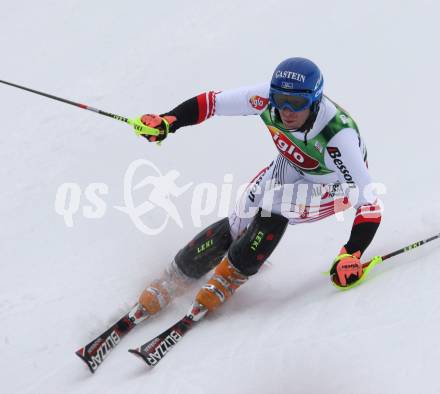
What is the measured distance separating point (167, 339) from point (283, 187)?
1.44 meters

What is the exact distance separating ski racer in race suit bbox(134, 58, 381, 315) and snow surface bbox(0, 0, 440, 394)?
0.26m

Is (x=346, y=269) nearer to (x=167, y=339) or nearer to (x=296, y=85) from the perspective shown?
(x=296, y=85)

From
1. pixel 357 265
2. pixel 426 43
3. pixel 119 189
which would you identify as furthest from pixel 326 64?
pixel 357 265

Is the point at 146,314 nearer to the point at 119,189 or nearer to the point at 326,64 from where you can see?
the point at 119,189

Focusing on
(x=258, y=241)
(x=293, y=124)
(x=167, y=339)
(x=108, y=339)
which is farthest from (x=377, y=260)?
(x=108, y=339)

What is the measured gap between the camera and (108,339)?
5.01 meters

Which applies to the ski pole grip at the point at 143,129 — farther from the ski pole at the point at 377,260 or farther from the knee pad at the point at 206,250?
the ski pole at the point at 377,260

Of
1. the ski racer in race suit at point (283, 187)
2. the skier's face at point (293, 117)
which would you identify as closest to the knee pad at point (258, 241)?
the ski racer in race suit at point (283, 187)

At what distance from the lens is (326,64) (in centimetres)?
840

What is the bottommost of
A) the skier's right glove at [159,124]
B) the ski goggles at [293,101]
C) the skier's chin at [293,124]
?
the skier's chin at [293,124]

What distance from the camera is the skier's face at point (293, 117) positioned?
4285 mm

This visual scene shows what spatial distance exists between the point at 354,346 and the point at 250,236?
1530 mm

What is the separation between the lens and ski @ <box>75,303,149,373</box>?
4.84m

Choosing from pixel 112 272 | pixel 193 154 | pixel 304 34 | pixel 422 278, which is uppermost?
pixel 304 34
